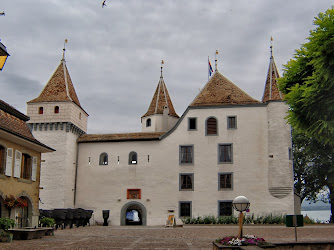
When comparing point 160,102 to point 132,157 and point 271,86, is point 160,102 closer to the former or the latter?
point 132,157

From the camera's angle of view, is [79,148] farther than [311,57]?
Yes

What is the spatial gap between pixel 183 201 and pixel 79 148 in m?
10.9

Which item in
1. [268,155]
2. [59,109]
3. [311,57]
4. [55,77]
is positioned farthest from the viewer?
[55,77]

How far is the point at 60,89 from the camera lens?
40.3 meters

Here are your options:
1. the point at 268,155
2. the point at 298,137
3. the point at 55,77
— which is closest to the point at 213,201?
the point at 268,155

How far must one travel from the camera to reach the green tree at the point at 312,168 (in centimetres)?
3731

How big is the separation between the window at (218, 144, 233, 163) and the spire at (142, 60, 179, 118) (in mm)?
9403

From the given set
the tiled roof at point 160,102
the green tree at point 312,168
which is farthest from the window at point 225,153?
the tiled roof at point 160,102

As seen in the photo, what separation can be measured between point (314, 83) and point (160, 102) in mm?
33133

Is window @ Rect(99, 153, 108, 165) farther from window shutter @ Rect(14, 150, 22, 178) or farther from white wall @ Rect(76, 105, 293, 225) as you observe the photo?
window shutter @ Rect(14, 150, 22, 178)

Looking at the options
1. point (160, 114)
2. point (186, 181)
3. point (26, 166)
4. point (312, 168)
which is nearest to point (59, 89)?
point (160, 114)

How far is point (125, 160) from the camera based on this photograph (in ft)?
125

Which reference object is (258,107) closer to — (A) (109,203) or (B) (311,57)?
(A) (109,203)

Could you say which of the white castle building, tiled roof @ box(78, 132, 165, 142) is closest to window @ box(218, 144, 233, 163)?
the white castle building
